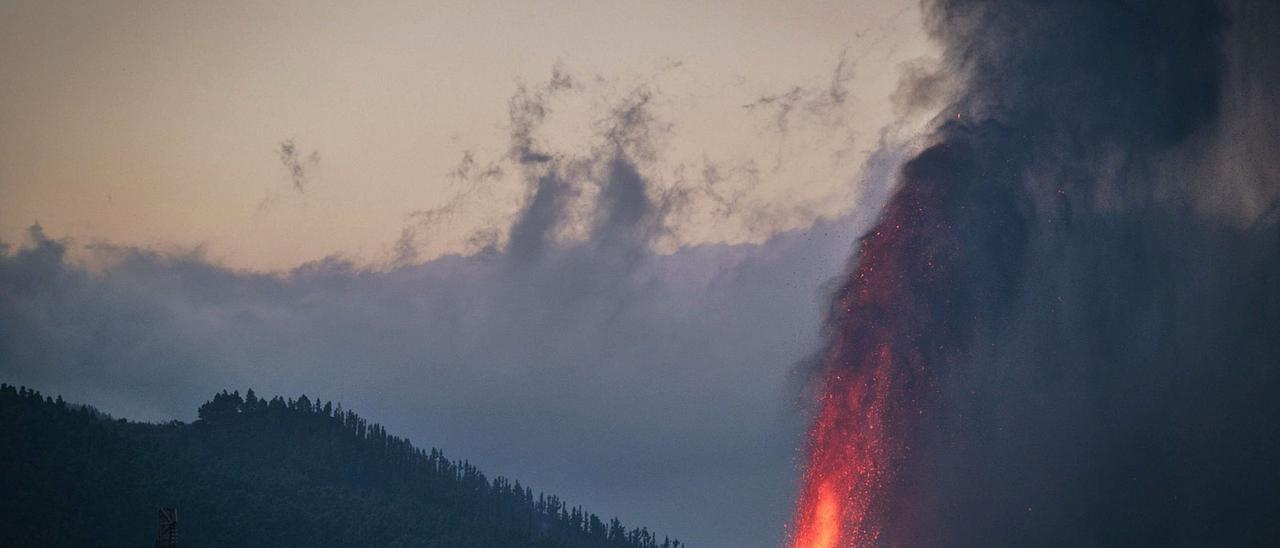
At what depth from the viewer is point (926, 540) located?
471ft

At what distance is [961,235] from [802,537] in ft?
119

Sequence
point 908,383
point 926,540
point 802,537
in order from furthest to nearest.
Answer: point 926,540 < point 908,383 < point 802,537

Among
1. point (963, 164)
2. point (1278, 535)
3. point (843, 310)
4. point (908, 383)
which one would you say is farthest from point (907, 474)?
point (1278, 535)

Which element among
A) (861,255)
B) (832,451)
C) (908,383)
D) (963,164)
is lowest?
(832,451)

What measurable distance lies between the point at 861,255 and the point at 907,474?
22.2 meters

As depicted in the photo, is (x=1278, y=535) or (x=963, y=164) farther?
(x=1278, y=535)

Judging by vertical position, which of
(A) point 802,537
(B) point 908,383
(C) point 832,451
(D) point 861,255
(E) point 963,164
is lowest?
(A) point 802,537

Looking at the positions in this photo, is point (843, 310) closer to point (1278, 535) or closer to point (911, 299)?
point (911, 299)

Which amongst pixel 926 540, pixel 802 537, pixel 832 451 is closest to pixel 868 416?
→ pixel 832 451

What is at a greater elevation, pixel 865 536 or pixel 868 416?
pixel 868 416

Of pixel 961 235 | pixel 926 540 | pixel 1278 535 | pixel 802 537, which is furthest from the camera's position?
pixel 1278 535

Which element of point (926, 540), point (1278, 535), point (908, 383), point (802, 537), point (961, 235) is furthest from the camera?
point (1278, 535)

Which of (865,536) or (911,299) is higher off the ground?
(911,299)

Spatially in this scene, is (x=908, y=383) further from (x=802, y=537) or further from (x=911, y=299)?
(x=802, y=537)
